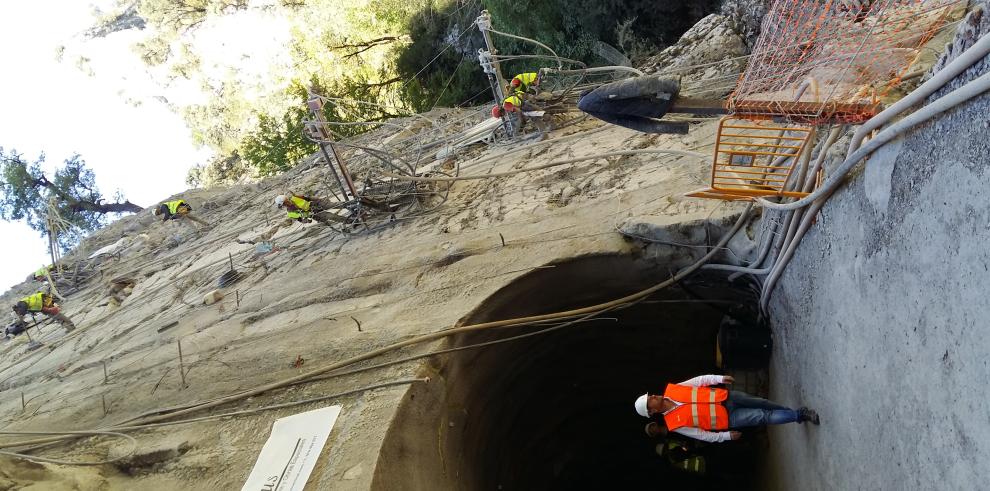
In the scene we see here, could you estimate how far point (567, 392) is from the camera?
20.3ft

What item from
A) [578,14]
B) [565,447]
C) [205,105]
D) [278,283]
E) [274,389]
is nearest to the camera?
[274,389]

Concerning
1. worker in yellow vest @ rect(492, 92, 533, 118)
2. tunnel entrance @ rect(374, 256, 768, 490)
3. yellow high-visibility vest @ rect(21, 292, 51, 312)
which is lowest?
tunnel entrance @ rect(374, 256, 768, 490)

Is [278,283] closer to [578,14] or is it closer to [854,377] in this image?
[854,377]

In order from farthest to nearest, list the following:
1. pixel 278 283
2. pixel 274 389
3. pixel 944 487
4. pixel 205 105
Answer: pixel 205 105
pixel 278 283
pixel 274 389
pixel 944 487

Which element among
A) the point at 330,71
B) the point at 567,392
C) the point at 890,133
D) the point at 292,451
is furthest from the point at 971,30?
the point at 330,71

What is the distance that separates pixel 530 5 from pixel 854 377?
9273mm

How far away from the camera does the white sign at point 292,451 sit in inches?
123

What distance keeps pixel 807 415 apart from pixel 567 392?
10.3 ft

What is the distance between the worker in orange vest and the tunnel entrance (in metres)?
0.83

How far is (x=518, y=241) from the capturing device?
15.4 ft

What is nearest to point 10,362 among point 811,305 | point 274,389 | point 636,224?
point 274,389

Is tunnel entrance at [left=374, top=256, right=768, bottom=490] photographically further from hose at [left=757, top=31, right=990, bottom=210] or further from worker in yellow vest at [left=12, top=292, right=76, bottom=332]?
worker in yellow vest at [left=12, top=292, right=76, bottom=332]

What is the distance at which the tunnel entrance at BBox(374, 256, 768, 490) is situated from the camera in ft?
12.1

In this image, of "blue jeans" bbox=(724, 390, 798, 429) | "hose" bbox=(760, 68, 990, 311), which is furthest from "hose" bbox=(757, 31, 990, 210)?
"blue jeans" bbox=(724, 390, 798, 429)
